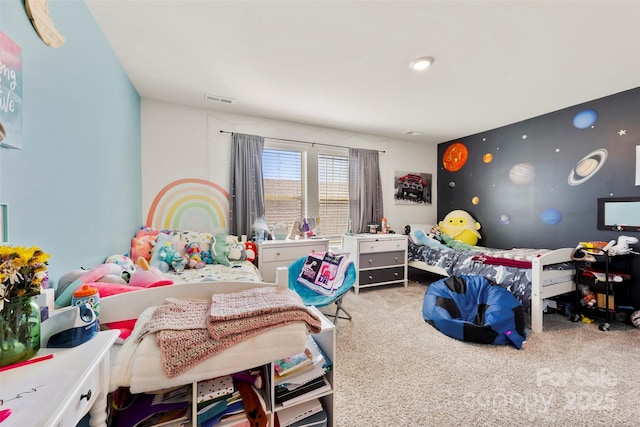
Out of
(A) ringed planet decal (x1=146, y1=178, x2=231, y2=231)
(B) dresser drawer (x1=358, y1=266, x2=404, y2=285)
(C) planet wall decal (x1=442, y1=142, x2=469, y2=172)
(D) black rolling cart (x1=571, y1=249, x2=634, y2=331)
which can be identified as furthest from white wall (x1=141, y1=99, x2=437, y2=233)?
(D) black rolling cart (x1=571, y1=249, x2=634, y2=331)

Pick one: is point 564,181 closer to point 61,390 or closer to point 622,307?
point 622,307

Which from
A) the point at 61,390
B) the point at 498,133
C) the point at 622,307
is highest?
the point at 498,133

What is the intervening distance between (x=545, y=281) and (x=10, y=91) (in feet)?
12.6

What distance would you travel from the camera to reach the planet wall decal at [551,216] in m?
3.19

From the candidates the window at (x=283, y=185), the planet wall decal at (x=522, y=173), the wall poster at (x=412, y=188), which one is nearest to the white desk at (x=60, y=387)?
the window at (x=283, y=185)

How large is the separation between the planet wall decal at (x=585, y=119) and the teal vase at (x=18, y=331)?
4683mm

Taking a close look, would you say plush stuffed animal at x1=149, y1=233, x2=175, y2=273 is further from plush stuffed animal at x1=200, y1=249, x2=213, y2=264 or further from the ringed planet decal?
the ringed planet decal

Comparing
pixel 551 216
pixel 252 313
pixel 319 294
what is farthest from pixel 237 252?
pixel 551 216

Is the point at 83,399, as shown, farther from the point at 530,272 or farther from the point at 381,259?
the point at 381,259

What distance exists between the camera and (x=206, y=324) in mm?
952

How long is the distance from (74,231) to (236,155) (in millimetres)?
2067

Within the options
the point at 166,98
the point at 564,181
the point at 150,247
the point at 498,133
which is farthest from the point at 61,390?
the point at 498,133

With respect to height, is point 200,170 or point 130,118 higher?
point 130,118

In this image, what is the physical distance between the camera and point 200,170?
3162 mm
